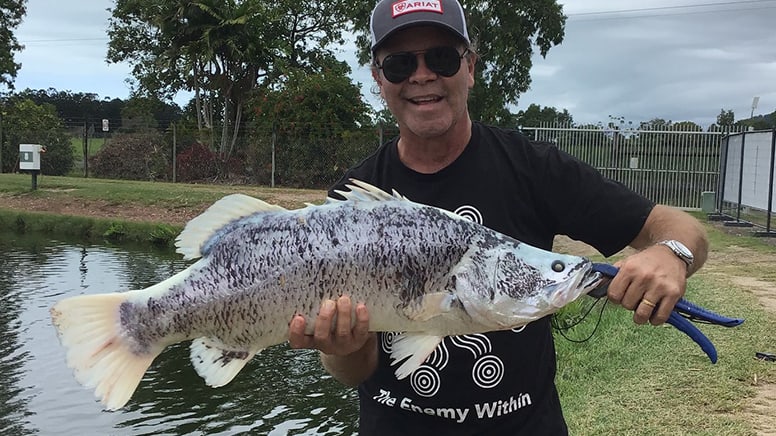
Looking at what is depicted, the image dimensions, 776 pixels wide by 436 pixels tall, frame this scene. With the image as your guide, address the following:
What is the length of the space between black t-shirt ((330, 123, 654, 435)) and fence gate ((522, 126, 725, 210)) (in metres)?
21.7

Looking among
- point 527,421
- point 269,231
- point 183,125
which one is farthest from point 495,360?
point 183,125

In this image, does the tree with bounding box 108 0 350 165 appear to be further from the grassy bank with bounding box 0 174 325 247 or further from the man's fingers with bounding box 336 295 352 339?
the man's fingers with bounding box 336 295 352 339

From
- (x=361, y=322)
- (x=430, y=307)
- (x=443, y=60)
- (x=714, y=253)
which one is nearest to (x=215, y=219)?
(x=361, y=322)

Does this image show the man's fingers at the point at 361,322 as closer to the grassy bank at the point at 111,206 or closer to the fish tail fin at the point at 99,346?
the fish tail fin at the point at 99,346

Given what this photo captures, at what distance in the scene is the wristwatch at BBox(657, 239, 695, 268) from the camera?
7.39 ft

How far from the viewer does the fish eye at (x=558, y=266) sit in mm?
2328

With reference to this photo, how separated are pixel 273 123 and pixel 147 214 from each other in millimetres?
8766

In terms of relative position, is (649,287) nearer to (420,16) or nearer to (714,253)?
(420,16)

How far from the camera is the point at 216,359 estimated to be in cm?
249

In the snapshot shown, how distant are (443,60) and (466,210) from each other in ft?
1.99

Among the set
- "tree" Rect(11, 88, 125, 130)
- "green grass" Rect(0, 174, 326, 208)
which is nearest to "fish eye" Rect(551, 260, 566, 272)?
"green grass" Rect(0, 174, 326, 208)

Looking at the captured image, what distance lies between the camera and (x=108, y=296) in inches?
95.0

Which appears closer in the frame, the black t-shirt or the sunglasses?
the black t-shirt

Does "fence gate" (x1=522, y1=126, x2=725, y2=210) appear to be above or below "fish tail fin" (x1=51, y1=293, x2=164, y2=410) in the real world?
above
